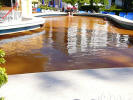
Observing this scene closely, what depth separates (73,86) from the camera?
4.30m

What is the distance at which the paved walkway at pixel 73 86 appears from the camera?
151 inches

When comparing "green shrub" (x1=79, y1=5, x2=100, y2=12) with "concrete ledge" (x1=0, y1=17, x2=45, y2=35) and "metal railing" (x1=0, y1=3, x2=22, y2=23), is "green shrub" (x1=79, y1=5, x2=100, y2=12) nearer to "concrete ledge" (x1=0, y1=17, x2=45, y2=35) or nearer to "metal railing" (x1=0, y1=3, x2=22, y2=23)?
"concrete ledge" (x1=0, y1=17, x2=45, y2=35)

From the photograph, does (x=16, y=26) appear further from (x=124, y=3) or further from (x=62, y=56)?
(x=124, y=3)

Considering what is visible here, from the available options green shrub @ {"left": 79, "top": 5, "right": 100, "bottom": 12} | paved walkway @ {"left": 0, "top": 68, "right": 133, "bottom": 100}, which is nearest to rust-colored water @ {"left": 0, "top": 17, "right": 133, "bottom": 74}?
paved walkway @ {"left": 0, "top": 68, "right": 133, "bottom": 100}

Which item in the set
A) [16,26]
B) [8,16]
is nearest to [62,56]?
[16,26]

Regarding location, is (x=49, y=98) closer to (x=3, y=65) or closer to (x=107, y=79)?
(x=107, y=79)

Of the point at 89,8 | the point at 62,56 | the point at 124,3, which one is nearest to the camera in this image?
the point at 62,56

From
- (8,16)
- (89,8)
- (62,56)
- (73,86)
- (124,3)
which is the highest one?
(124,3)

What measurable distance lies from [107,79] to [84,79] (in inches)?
23.8

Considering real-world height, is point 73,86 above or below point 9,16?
below

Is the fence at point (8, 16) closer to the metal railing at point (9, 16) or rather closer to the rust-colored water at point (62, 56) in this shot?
the metal railing at point (9, 16)

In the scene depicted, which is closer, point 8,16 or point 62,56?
point 62,56

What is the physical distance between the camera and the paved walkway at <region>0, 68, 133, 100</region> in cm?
384

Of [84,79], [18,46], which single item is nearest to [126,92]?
[84,79]
